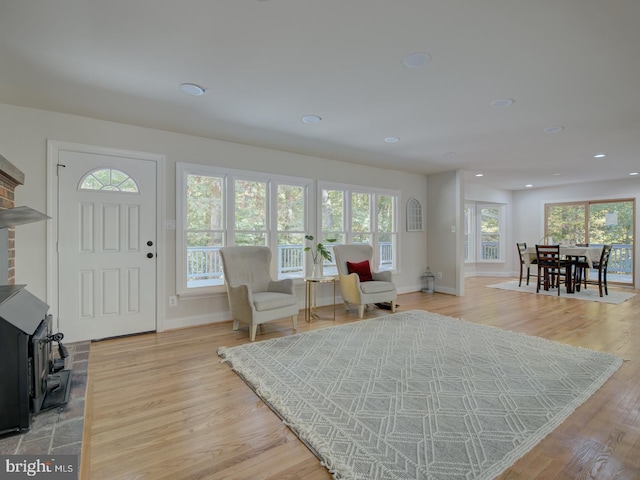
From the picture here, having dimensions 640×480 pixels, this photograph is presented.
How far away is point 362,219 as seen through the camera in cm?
591

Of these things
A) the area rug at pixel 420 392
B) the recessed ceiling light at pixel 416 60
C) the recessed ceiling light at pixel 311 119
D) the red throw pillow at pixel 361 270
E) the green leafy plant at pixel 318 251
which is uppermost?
the recessed ceiling light at pixel 311 119

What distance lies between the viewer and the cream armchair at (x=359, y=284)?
15.2 ft

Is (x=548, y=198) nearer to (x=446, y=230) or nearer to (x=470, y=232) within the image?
(x=470, y=232)

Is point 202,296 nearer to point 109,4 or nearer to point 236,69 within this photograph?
point 236,69

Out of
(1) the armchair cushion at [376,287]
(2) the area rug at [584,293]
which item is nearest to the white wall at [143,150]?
(1) the armchair cushion at [376,287]

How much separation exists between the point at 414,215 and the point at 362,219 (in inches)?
55.4

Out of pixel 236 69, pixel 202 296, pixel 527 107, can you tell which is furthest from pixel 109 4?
pixel 527 107

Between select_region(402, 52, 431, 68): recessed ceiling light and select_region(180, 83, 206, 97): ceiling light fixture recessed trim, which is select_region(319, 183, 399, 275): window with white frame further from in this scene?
select_region(402, 52, 431, 68): recessed ceiling light

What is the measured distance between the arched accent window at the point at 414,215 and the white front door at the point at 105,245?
15.2 ft

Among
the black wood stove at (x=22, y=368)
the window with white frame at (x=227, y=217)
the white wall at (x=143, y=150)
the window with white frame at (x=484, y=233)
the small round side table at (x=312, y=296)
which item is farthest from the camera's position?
the window with white frame at (x=484, y=233)

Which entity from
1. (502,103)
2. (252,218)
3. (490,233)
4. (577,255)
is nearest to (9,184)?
(252,218)

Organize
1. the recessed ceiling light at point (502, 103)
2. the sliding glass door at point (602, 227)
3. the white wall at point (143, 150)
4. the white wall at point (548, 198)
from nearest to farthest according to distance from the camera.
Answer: the recessed ceiling light at point (502, 103) < the white wall at point (143, 150) < the white wall at point (548, 198) < the sliding glass door at point (602, 227)

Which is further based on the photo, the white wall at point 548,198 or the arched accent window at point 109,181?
the white wall at point 548,198

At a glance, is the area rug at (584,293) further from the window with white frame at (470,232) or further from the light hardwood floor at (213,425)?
the light hardwood floor at (213,425)
